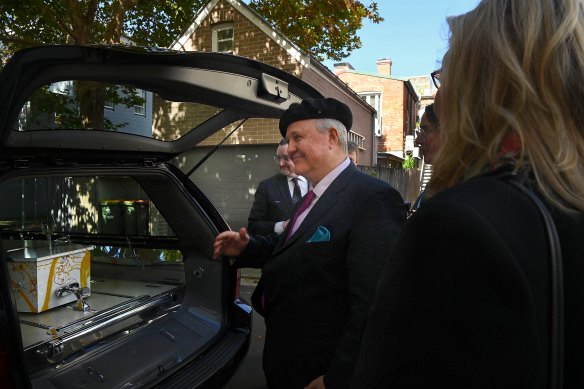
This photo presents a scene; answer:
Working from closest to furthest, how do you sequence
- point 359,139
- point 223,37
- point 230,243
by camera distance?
point 230,243, point 223,37, point 359,139

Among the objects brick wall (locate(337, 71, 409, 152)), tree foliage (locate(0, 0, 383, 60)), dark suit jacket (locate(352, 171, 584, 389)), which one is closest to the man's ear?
dark suit jacket (locate(352, 171, 584, 389))

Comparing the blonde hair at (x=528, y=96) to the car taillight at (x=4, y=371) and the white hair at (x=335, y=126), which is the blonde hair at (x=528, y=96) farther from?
the car taillight at (x=4, y=371)

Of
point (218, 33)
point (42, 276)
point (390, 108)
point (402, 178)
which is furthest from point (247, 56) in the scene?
point (390, 108)

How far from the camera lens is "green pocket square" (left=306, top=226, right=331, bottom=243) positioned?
5.90 ft

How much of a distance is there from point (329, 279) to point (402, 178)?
15.2 metres

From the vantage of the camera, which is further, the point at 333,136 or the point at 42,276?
the point at 42,276

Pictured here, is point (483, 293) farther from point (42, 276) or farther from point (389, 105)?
point (389, 105)

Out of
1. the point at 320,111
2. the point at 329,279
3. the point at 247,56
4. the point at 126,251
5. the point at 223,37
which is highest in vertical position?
the point at 223,37

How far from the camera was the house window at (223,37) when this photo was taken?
1245 centimetres

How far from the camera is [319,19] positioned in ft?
38.4

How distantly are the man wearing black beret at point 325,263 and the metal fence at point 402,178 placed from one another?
1112cm

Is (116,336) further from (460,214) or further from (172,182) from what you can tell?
(460,214)

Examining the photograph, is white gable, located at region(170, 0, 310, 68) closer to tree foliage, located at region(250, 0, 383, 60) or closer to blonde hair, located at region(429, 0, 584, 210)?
tree foliage, located at region(250, 0, 383, 60)

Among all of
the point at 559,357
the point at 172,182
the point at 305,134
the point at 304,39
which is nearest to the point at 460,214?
the point at 559,357
